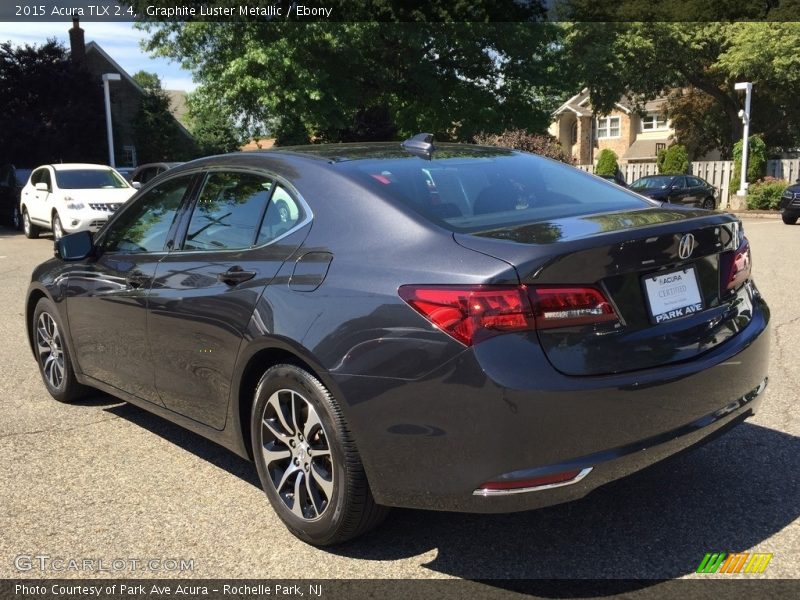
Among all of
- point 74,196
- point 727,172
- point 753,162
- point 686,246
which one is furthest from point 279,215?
point 727,172

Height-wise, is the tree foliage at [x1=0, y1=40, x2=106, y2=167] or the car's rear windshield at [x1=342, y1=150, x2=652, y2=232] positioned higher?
the tree foliage at [x1=0, y1=40, x2=106, y2=167]

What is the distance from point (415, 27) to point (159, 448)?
2613cm

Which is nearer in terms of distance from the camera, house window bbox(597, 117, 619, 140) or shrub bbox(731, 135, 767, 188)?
shrub bbox(731, 135, 767, 188)

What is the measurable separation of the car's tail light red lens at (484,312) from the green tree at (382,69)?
23.8 m

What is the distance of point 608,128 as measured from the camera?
62656 mm

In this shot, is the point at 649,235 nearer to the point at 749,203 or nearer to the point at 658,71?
the point at 749,203

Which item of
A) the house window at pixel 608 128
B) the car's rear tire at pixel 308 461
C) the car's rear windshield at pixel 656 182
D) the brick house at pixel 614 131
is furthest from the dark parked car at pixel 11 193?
the house window at pixel 608 128

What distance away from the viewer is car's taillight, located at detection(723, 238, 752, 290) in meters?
3.26

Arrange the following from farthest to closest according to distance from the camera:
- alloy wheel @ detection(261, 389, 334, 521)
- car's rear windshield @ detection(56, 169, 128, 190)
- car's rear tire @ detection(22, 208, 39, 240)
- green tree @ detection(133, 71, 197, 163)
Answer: green tree @ detection(133, 71, 197, 163)
car's rear tire @ detection(22, 208, 39, 240)
car's rear windshield @ detection(56, 169, 128, 190)
alloy wheel @ detection(261, 389, 334, 521)

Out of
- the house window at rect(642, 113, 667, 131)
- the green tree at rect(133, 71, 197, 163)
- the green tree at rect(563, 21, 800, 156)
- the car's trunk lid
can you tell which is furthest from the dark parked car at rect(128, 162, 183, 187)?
the house window at rect(642, 113, 667, 131)

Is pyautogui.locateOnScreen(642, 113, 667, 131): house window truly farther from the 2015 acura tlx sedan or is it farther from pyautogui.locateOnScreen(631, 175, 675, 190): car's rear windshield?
the 2015 acura tlx sedan

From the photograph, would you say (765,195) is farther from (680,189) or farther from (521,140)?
(521,140)

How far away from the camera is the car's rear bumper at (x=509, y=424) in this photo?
2.59 metres

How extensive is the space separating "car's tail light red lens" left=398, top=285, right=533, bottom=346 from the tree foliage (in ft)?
113
